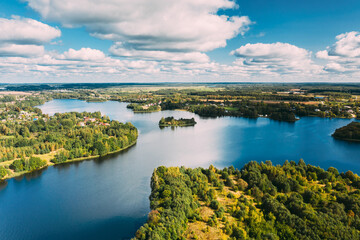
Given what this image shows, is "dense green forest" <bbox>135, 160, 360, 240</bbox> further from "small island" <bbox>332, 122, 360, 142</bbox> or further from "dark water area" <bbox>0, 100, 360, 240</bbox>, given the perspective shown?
"small island" <bbox>332, 122, 360, 142</bbox>

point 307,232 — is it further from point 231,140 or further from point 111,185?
point 231,140

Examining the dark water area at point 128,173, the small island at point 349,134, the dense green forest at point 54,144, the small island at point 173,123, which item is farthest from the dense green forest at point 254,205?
the small island at point 173,123

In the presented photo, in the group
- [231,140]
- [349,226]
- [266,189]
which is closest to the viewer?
[349,226]

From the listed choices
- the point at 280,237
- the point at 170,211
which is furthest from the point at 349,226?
the point at 170,211

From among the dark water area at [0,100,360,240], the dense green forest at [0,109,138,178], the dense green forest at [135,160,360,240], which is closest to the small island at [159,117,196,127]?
the dark water area at [0,100,360,240]

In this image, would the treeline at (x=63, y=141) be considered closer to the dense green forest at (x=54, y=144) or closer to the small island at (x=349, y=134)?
the dense green forest at (x=54, y=144)

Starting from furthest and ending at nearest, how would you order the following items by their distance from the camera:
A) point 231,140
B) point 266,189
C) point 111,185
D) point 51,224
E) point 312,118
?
1. point 312,118
2. point 231,140
3. point 111,185
4. point 266,189
5. point 51,224

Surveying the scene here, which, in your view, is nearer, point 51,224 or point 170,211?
point 170,211

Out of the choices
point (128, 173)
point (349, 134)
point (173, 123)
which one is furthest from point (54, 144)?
point (349, 134)
